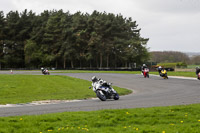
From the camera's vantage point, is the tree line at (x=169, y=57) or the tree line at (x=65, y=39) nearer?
the tree line at (x=65, y=39)

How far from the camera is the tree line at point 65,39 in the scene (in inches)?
3041

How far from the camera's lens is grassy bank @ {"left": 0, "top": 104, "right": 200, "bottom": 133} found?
7188 mm

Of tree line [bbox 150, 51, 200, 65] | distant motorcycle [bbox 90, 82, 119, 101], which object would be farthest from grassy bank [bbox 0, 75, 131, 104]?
tree line [bbox 150, 51, 200, 65]

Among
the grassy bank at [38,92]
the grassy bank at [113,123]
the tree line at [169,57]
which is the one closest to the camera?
the grassy bank at [113,123]

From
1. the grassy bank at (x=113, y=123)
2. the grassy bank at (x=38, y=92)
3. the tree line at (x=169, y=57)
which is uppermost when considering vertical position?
the tree line at (x=169, y=57)

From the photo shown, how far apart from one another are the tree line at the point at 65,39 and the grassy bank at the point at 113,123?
6534 cm

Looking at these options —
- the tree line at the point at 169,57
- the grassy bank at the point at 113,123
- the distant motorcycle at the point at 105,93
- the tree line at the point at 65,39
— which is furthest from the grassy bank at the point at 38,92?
the tree line at the point at 169,57

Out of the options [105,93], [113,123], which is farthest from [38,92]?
[113,123]

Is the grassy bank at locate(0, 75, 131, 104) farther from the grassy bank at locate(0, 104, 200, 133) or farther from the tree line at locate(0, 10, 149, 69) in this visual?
the tree line at locate(0, 10, 149, 69)

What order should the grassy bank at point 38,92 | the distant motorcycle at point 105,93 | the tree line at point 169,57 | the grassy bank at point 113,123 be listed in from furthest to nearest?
the tree line at point 169,57 → the grassy bank at point 38,92 → the distant motorcycle at point 105,93 → the grassy bank at point 113,123

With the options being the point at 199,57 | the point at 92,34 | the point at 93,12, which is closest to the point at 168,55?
the point at 199,57

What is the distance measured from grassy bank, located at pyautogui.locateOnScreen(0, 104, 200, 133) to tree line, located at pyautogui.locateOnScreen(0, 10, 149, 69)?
65.3 metres

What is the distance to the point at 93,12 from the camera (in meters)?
87.6

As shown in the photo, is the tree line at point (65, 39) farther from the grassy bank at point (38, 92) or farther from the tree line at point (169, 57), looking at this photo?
the tree line at point (169, 57)
